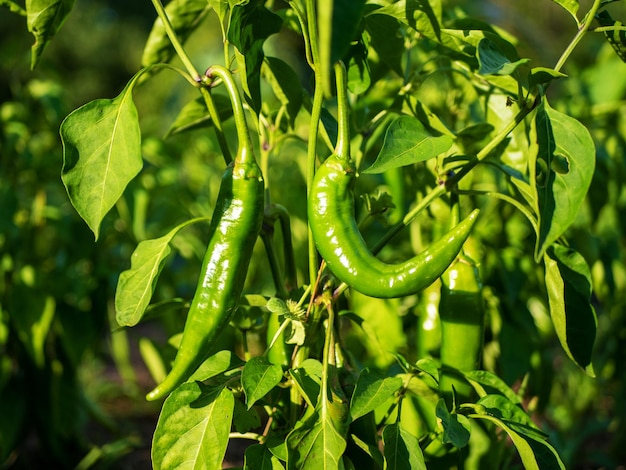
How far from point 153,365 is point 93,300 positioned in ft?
0.86

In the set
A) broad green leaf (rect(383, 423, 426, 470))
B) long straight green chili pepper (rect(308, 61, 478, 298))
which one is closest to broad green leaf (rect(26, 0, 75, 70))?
long straight green chili pepper (rect(308, 61, 478, 298))

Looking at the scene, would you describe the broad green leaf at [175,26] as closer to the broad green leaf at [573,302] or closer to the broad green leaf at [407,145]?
the broad green leaf at [407,145]

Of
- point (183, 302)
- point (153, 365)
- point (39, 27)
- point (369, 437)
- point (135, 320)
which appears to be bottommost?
point (153, 365)

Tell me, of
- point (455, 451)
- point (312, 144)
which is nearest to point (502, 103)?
point (312, 144)

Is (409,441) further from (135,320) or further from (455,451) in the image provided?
(135,320)

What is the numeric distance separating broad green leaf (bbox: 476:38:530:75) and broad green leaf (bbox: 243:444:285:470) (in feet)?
2.05

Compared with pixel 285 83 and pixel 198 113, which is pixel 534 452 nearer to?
pixel 285 83

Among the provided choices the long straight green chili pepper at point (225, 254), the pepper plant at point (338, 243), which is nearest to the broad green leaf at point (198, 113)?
the pepper plant at point (338, 243)

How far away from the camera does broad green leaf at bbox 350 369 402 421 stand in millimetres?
957

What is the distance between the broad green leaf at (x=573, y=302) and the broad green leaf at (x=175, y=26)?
0.76 meters

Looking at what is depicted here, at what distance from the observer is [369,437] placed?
1.12 metres

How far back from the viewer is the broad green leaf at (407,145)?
0.94 meters

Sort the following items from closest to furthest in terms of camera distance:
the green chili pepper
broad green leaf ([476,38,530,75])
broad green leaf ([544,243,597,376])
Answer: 1. broad green leaf ([476,38,530,75])
2. broad green leaf ([544,243,597,376])
3. the green chili pepper

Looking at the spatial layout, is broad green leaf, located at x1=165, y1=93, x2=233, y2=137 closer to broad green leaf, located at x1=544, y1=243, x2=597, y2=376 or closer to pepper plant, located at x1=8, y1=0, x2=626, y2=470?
pepper plant, located at x1=8, y1=0, x2=626, y2=470
